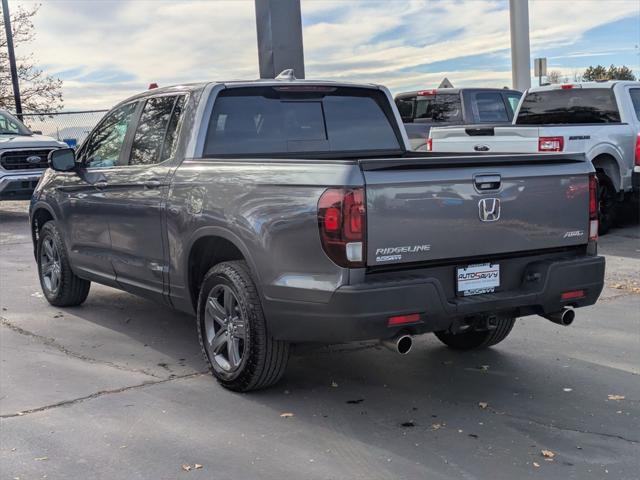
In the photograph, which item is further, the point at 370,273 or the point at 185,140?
the point at 185,140

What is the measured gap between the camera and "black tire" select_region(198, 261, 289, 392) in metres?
4.52

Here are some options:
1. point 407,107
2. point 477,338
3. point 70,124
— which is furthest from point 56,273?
point 70,124

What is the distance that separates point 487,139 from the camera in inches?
408

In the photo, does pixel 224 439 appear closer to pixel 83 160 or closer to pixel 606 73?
pixel 83 160

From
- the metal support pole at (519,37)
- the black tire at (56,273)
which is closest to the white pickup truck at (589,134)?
the black tire at (56,273)

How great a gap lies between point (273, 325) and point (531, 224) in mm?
1602

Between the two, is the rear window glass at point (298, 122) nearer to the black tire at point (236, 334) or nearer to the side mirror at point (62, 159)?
the black tire at point (236, 334)

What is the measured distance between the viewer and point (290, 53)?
42.2 feet

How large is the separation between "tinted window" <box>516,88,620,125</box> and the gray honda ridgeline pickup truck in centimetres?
622

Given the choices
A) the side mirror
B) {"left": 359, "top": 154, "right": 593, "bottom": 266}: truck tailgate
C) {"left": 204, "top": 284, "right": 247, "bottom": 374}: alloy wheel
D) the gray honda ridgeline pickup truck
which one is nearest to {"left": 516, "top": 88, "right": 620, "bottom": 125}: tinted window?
the gray honda ridgeline pickup truck

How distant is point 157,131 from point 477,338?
277cm

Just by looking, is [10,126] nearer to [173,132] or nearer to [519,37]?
[173,132]

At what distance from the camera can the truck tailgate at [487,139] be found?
1003 centimetres

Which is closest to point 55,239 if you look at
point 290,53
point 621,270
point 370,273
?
point 370,273
